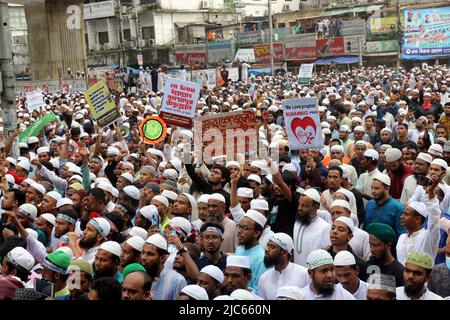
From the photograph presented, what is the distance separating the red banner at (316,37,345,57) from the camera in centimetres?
3725

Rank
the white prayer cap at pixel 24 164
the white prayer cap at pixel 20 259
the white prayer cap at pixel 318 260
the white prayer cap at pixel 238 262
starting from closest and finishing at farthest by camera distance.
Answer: the white prayer cap at pixel 318 260, the white prayer cap at pixel 238 262, the white prayer cap at pixel 20 259, the white prayer cap at pixel 24 164

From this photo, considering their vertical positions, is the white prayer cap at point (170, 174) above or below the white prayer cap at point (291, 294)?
above

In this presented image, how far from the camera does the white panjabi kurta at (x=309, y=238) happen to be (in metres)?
6.34

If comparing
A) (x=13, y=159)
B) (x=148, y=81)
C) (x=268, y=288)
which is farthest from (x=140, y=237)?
(x=148, y=81)

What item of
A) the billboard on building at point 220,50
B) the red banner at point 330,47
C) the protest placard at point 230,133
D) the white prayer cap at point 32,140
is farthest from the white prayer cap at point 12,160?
the billboard on building at point 220,50

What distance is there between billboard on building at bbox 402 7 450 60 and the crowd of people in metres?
24.0

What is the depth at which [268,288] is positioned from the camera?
5.48 meters

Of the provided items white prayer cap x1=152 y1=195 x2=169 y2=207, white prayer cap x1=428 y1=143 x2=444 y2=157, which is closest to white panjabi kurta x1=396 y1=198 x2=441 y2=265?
white prayer cap x1=152 y1=195 x2=169 y2=207

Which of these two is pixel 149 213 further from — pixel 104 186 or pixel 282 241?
pixel 282 241

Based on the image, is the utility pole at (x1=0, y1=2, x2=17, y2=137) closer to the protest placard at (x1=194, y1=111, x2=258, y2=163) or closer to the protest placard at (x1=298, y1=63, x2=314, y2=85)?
the protest placard at (x1=194, y1=111, x2=258, y2=163)

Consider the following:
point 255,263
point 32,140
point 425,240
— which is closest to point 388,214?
point 425,240

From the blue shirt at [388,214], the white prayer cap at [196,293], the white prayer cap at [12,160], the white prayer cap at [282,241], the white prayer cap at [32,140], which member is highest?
the white prayer cap at [32,140]

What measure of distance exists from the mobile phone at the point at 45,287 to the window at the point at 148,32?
47.2 metres

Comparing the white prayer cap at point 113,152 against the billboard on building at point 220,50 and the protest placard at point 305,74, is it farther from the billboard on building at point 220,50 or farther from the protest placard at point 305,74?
the billboard on building at point 220,50
